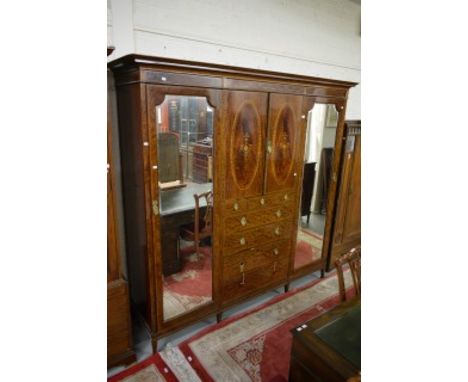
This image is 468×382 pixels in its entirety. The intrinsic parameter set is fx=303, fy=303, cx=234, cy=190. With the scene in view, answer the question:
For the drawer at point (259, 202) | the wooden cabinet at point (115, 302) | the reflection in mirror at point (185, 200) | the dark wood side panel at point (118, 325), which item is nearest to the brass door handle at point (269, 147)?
the drawer at point (259, 202)

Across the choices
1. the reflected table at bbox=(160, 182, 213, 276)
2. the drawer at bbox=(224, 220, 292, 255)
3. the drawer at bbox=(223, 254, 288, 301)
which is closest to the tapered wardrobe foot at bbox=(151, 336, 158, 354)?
the reflected table at bbox=(160, 182, 213, 276)

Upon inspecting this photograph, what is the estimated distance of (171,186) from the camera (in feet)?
5.96

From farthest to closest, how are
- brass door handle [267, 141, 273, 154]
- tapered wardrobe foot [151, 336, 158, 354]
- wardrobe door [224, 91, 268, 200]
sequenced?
brass door handle [267, 141, 273, 154]
tapered wardrobe foot [151, 336, 158, 354]
wardrobe door [224, 91, 268, 200]

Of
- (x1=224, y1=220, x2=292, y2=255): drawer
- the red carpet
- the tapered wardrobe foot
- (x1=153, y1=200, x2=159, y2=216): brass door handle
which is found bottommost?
the red carpet

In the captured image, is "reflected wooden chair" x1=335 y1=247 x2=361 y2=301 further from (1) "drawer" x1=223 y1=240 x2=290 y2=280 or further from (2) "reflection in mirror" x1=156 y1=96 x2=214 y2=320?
(2) "reflection in mirror" x1=156 y1=96 x2=214 y2=320

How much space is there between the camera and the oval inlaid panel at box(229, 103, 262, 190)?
6.35 feet

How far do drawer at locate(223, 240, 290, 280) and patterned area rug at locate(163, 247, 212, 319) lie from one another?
150 millimetres

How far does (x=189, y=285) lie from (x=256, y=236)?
0.60 metres

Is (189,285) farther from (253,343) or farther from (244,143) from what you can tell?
(244,143)

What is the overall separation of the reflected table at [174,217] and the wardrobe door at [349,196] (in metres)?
1.45

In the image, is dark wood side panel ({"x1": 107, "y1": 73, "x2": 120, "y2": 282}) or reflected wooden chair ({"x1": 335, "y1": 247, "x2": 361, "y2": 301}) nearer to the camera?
dark wood side panel ({"x1": 107, "y1": 73, "x2": 120, "y2": 282})

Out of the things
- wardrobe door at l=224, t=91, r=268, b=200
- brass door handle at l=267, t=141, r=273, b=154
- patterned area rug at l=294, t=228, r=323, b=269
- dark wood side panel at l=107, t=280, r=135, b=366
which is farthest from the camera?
patterned area rug at l=294, t=228, r=323, b=269

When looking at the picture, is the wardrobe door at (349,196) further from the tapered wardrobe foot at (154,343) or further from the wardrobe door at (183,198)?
the tapered wardrobe foot at (154,343)
